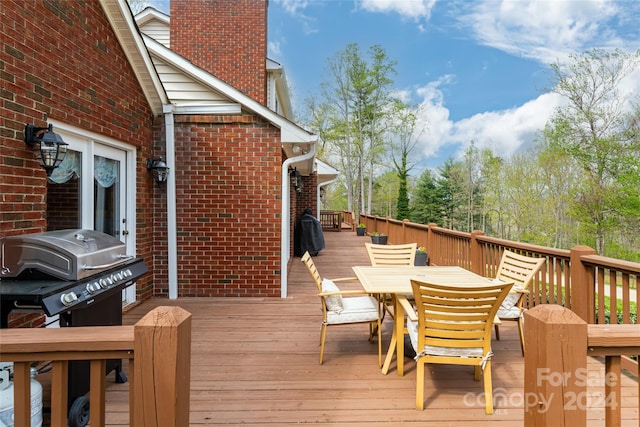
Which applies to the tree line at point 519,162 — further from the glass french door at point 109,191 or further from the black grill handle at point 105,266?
the black grill handle at point 105,266

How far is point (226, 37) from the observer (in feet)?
27.3

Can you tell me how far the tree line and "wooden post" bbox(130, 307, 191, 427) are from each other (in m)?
17.9

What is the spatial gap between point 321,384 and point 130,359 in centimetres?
194

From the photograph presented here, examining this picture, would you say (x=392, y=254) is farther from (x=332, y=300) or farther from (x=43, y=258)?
(x=43, y=258)

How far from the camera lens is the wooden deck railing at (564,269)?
3.14 m

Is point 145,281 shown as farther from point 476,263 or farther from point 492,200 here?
point 492,200

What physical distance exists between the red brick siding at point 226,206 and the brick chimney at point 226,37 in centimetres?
339

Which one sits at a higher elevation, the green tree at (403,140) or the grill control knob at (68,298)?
the green tree at (403,140)

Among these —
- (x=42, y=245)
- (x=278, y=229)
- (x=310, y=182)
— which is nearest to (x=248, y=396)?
(x=42, y=245)

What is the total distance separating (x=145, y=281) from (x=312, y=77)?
69.8ft

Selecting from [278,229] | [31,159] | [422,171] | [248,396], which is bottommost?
[248,396]

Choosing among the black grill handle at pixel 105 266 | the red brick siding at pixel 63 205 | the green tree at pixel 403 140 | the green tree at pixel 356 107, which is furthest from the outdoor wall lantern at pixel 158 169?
the green tree at pixel 403 140

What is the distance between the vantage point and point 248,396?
2705 mm

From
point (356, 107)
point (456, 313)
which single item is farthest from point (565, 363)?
point (356, 107)
